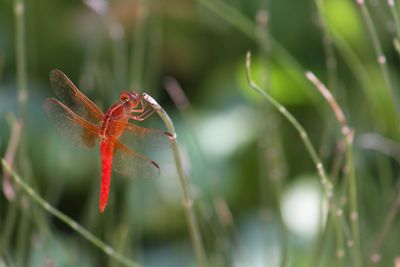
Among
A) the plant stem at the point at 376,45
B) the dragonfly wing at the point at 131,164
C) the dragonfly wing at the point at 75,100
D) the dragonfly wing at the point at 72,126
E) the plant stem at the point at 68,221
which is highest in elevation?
the plant stem at the point at 376,45

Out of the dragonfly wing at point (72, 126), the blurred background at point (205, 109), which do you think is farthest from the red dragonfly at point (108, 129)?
the blurred background at point (205, 109)

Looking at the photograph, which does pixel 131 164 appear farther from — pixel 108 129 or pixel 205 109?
pixel 205 109

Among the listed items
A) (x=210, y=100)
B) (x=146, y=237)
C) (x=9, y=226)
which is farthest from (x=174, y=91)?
(x=9, y=226)

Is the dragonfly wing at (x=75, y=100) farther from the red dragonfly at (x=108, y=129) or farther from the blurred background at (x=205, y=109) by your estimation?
the blurred background at (x=205, y=109)

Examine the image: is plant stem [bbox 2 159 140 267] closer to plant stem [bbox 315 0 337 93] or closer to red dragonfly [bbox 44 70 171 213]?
red dragonfly [bbox 44 70 171 213]

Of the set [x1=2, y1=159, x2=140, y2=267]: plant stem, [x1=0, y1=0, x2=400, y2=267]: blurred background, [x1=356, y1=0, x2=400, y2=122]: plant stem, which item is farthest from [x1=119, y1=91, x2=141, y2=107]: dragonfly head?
[x1=0, y1=0, x2=400, y2=267]: blurred background

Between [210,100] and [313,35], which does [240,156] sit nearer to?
[210,100]
